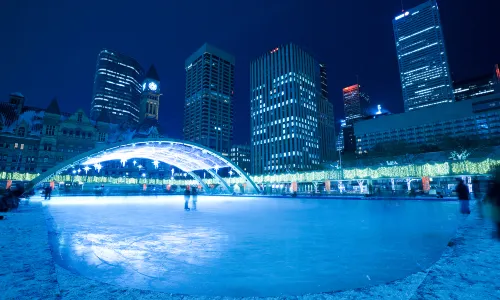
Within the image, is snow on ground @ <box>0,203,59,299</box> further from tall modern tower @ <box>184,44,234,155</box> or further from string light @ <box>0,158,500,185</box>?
tall modern tower @ <box>184,44,234,155</box>

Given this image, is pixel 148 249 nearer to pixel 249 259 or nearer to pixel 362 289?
pixel 249 259

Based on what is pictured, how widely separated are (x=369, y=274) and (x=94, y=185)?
240 ft

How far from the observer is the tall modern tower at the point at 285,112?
130m

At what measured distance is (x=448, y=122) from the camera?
314ft

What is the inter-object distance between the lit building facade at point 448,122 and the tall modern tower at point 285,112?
118 feet

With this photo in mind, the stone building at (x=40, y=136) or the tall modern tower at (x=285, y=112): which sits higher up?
the tall modern tower at (x=285, y=112)

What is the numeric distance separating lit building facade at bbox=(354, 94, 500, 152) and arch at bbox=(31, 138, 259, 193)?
6286cm

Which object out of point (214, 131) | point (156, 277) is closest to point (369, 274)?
point (156, 277)

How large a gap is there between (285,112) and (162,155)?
87.8 m

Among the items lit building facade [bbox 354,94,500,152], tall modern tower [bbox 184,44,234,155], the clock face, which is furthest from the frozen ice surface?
tall modern tower [bbox 184,44,234,155]

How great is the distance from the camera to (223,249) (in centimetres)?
632

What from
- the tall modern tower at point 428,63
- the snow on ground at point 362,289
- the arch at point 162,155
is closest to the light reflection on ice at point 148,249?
the snow on ground at point 362,289

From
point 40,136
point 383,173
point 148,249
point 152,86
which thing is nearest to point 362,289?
point 148,249

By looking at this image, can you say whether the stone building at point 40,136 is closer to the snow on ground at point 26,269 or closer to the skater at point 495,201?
the snow on ground at point 26,269
